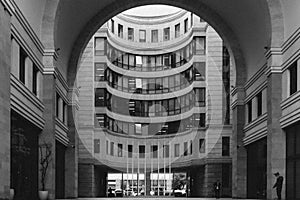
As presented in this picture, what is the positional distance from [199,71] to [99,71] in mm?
11641

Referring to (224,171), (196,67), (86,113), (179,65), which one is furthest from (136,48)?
(224,171)

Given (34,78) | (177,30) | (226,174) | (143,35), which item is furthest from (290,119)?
(143,35)

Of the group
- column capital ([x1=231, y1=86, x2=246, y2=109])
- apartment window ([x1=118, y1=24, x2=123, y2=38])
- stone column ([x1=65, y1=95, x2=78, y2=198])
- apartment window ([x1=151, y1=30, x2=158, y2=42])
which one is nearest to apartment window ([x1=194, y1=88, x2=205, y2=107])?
apartment window ([x1=118, y1=24, x2=123, y2=38])

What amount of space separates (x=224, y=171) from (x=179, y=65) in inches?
807

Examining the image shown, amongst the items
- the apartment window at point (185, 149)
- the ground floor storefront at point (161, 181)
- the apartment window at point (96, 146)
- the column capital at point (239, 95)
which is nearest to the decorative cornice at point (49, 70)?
the column capital at point (239, 95)

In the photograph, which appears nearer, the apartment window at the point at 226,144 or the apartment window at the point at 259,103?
the apartment window at the point at 259,103

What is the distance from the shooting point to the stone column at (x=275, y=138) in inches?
1297

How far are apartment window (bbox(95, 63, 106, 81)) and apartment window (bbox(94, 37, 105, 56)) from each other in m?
1.30

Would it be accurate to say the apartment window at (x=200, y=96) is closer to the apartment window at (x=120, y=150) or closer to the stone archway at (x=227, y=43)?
the apartment window at (x=120, y=150)

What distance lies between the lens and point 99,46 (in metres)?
70.1

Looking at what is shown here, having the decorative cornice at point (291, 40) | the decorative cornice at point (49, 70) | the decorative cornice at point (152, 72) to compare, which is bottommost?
the decorative cornice at point (49, 70)

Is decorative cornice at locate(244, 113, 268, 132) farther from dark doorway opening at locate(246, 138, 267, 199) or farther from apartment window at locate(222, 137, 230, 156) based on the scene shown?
apartment window at locate(222, 137, 230, 156)

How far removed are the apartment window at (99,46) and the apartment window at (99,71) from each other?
130 cm

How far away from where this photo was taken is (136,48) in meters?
84.5
